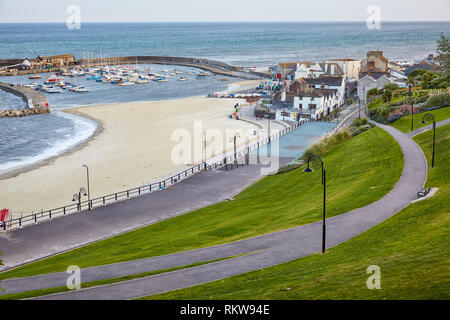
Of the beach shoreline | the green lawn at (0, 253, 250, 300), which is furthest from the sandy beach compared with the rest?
the green lawn at (0, 253, 250, 300)

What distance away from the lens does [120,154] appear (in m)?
59.6

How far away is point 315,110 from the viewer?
79.3 metres

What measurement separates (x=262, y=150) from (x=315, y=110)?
25.2 m

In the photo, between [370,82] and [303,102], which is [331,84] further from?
[303,102]

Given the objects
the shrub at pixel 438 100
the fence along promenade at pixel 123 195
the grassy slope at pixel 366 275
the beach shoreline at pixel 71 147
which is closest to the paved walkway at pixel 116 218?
the fence along promenade at pixel 123 195

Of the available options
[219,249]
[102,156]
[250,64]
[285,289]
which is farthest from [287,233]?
[250,64]

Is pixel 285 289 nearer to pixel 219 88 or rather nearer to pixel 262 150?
pixel 262 150

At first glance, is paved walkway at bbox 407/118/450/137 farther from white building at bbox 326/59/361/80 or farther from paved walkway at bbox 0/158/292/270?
white building at bbox 326/59/361/80

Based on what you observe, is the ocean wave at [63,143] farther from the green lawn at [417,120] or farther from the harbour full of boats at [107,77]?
the harbour full of boats at [107,77]

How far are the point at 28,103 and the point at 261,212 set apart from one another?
76.4m

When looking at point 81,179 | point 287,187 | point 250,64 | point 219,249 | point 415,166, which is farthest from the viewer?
point 250,64

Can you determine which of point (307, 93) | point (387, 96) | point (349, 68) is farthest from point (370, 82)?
point (349, 68)

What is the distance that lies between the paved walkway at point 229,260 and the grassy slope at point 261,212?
48.5 inches

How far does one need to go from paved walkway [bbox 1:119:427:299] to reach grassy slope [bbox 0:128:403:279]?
48.5 inches
